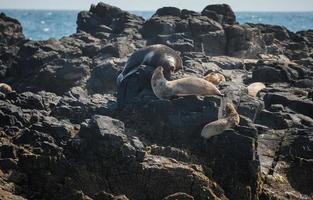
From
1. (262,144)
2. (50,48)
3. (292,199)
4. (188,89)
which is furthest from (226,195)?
(50,48)

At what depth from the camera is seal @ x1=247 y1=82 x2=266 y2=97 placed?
14683mm

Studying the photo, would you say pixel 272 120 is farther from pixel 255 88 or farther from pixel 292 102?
pixel 255 88

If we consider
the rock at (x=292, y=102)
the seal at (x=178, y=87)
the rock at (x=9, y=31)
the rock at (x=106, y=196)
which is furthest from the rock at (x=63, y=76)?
the rock at (x=9, y=31)

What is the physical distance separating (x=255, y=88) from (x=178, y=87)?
470cm

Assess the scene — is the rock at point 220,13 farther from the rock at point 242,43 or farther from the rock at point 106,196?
the rock at point 106,196

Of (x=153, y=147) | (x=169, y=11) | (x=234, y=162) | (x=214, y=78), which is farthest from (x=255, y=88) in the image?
(x=169, y=11)

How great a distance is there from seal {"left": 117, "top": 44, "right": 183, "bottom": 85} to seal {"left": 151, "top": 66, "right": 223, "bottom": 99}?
1.13 meters

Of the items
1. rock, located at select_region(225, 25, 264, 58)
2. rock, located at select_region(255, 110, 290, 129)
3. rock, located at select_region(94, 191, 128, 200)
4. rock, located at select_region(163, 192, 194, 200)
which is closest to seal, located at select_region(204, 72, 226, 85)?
rock, located at select_region(255, 110, 290, 129)

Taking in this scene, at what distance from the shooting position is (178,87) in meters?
11.2

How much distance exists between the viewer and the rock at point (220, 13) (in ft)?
90.7

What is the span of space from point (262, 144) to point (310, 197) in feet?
5.56

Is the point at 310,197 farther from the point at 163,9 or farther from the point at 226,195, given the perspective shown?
the point at 163,9

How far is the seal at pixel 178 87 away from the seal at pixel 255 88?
3.47m

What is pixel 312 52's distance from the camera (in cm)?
2606
